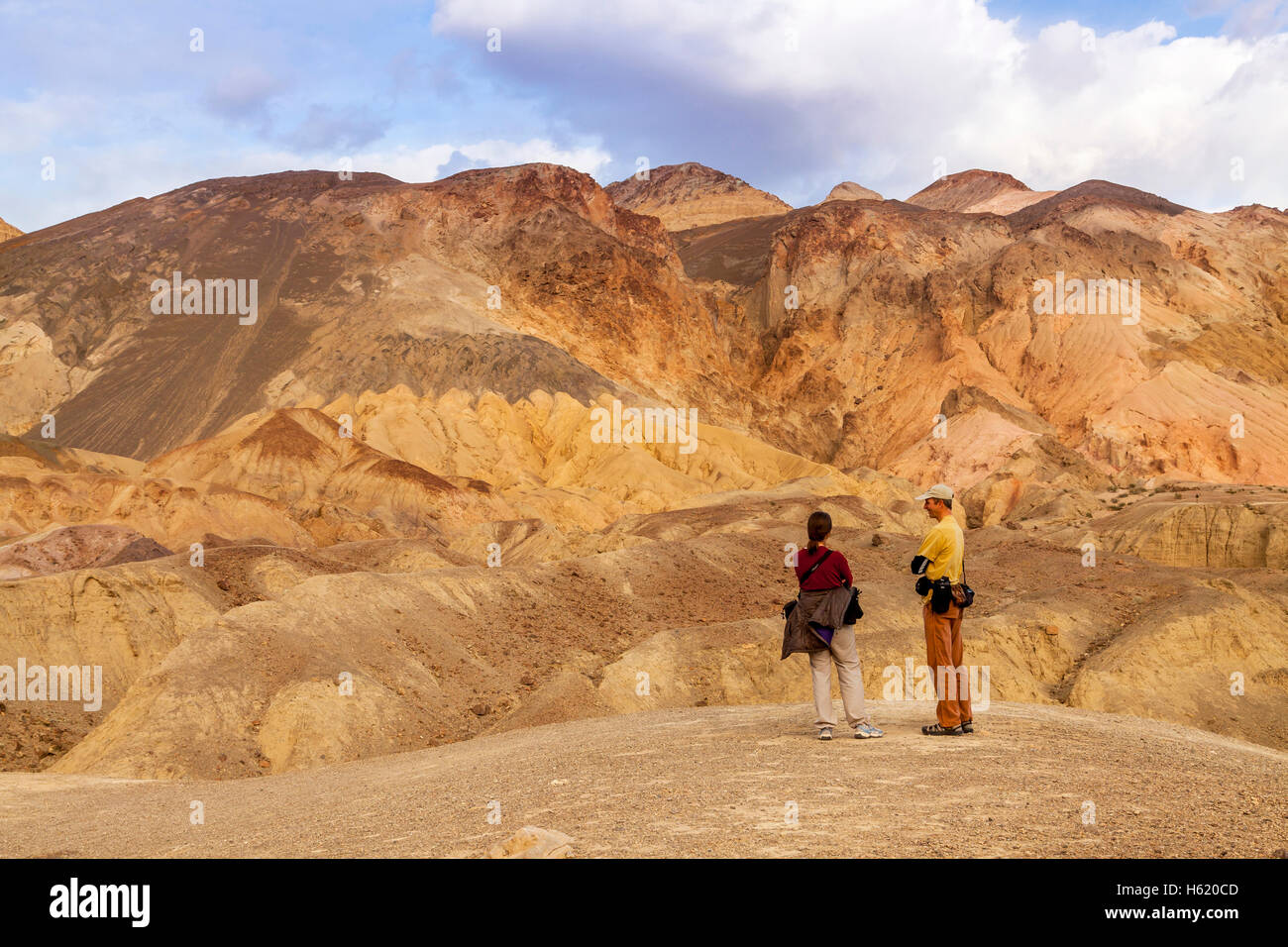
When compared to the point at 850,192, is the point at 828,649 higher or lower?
lower

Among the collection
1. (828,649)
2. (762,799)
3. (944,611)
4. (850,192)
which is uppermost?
(850,192)

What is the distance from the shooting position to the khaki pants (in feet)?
29.2

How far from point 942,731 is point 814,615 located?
158 centimetres

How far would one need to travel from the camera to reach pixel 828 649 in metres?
8.94

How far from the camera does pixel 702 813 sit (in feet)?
21.1

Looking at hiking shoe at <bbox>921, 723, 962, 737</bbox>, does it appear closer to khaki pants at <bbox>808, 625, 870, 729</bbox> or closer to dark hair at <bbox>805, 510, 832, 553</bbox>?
khaki pants at <bbox>808, 625, 870, 729</bbox>

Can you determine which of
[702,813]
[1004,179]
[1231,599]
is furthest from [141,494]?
[1004,179]

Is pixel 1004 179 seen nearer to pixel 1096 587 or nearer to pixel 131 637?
pixel 1096 587

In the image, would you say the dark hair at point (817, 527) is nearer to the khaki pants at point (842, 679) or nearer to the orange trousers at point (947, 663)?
the khaki pants at point (842, 679)

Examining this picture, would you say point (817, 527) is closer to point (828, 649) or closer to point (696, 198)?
point (828, 649)

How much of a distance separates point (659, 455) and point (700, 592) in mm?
37328

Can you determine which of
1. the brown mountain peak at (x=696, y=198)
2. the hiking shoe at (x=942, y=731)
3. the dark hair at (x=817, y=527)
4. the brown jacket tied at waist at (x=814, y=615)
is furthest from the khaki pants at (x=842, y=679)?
the brown mountain peak at (x=696, y=198)

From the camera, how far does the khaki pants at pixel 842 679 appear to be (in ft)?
29.2

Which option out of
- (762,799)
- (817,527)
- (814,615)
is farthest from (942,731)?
(762,799)
